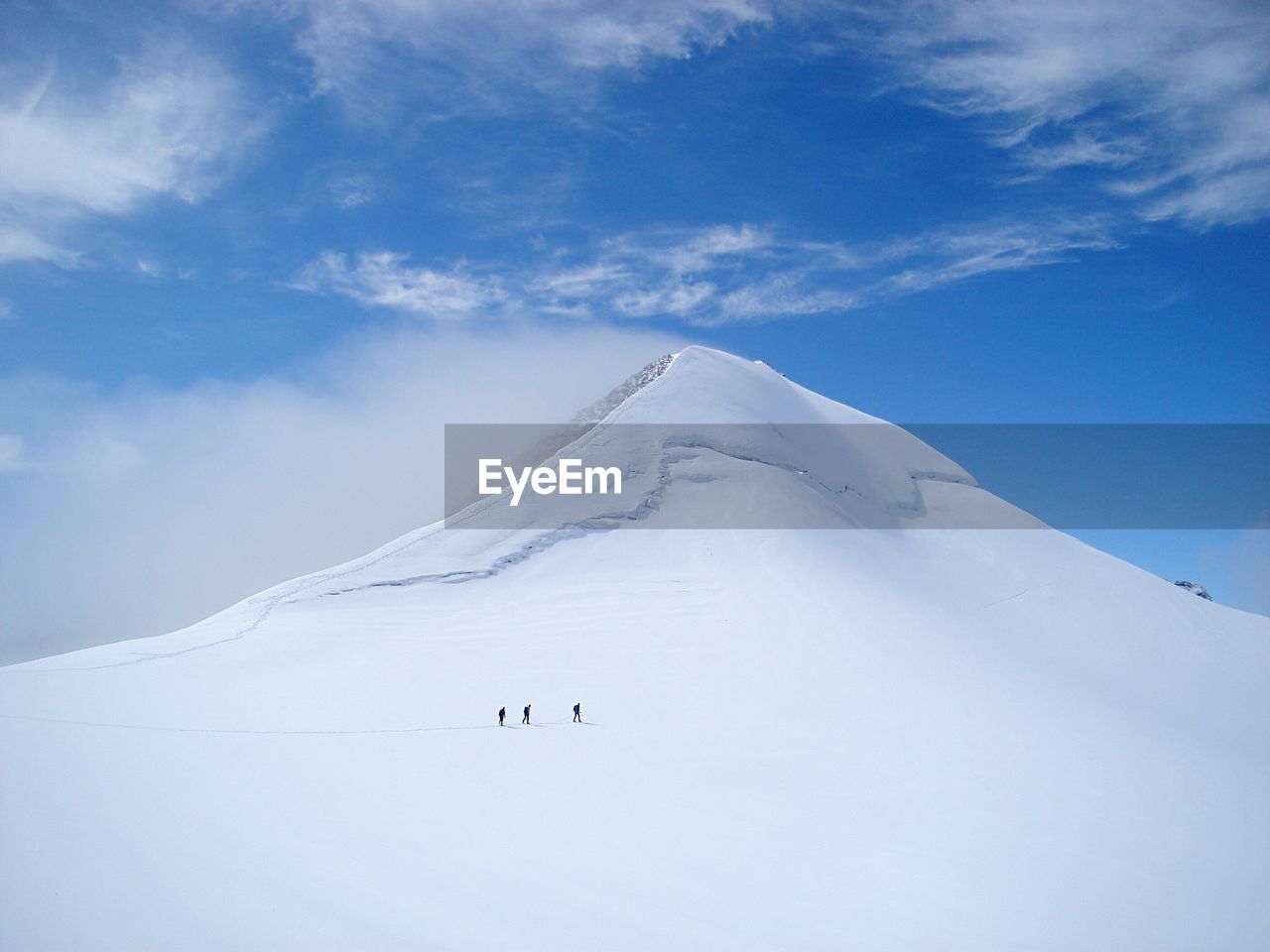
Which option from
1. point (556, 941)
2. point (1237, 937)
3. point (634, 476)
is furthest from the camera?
point (634, 476)

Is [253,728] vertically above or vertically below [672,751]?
above

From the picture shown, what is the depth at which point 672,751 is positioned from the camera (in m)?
15.7

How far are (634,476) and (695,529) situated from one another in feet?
11.8

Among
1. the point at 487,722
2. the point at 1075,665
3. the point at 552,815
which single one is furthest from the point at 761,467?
the point at 552,815

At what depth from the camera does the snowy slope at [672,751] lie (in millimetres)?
8812

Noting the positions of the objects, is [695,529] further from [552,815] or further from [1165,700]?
[552,815]

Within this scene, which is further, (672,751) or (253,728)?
(672,751)

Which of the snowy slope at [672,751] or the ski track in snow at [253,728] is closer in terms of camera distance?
the snowy slope at [672,751]

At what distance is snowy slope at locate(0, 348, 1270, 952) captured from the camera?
881 cm

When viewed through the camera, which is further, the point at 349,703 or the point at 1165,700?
the point at 1165,700

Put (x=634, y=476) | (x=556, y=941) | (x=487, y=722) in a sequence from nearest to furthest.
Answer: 1. (x=556, y=941)
2. (x=487, y=722)
3. (x=634, y=476)

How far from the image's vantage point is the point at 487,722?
55.7ft

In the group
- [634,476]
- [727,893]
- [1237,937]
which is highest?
[634,476]

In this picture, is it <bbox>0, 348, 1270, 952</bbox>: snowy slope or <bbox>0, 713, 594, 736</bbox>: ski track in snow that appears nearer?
<bbox>0, 348, 1270, 952</bbox>: snowy slope
